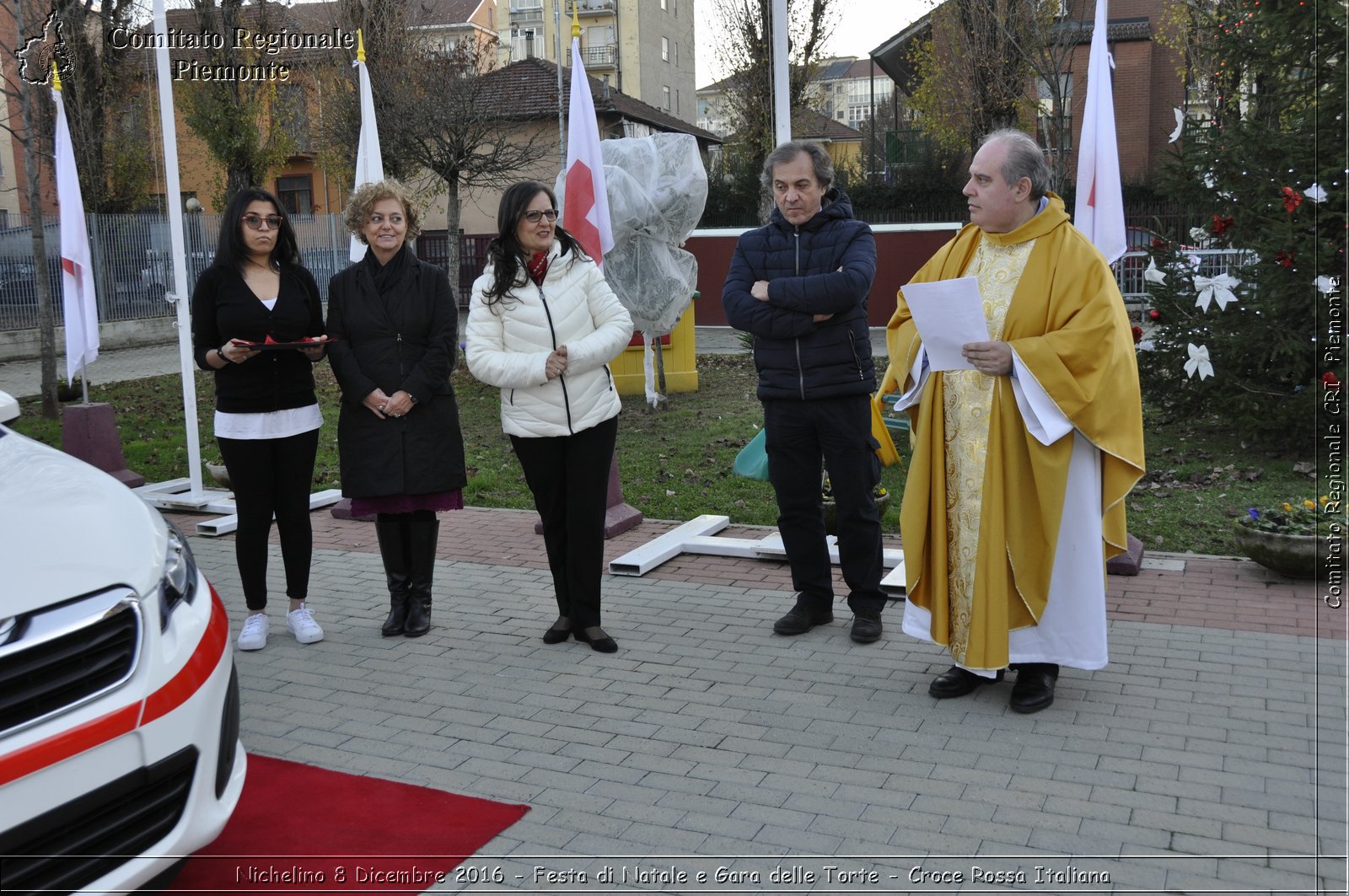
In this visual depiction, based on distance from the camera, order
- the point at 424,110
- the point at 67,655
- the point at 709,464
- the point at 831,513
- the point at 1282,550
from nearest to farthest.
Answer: the point at 67,655 < the point at 1282,550 < the point at 831,513 < the point at 709,464 < the point at 424,110

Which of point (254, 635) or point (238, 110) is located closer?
point (254, 635)

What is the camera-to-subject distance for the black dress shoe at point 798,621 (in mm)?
5562

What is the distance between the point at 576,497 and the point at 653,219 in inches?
263

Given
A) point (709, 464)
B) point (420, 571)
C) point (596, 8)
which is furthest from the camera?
point (596, 8)

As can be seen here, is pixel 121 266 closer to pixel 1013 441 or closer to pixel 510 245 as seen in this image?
pixel 510 245

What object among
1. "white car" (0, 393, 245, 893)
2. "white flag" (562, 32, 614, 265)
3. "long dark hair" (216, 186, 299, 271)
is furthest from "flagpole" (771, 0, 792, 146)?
"white car" (0, 393, 245, 893)

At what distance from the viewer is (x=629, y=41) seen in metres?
62.1

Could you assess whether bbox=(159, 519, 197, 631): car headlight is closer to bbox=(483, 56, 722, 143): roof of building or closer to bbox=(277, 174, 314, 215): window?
bbox=(483, 56, 722, 143): roof of building

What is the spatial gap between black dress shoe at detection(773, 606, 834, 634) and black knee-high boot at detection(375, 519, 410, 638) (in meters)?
1.79

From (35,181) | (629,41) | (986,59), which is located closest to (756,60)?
(986,59)

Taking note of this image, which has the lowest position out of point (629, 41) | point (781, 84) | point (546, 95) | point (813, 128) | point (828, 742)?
point (828, 742)

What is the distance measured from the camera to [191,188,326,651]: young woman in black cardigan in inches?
212

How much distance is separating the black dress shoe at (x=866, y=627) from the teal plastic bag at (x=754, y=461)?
1.50 meters

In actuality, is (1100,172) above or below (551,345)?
above
